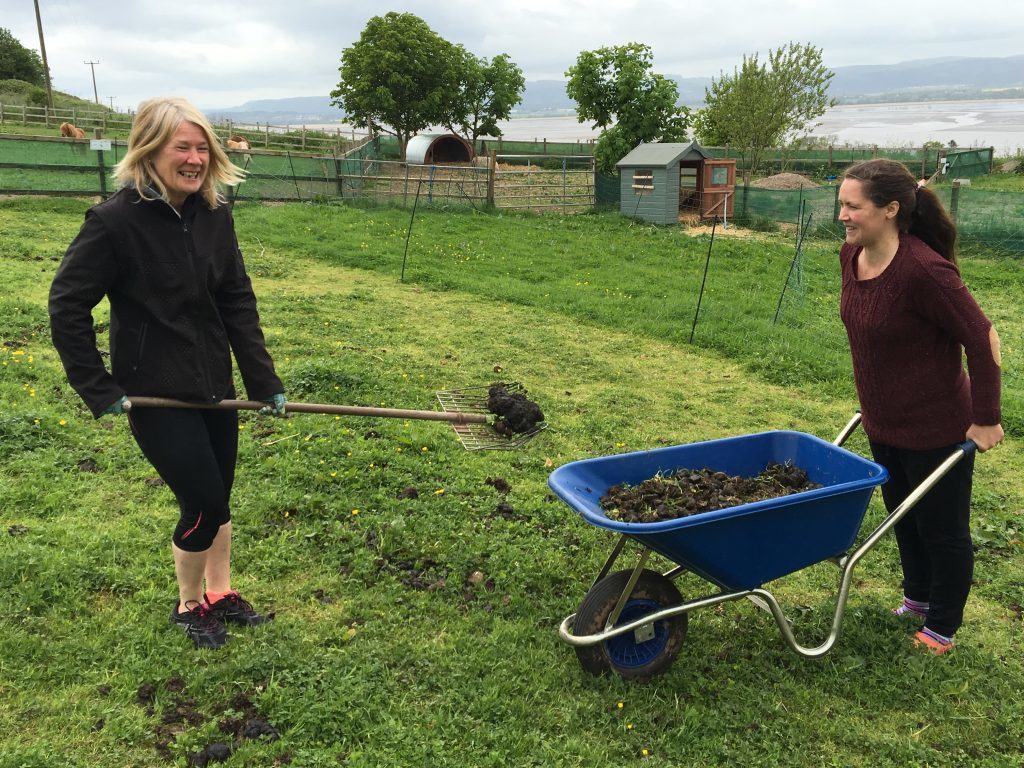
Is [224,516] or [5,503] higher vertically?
[224,516]

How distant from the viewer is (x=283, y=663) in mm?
3082

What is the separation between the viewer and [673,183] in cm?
1923

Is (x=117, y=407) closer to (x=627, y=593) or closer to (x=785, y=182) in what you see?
(x=627, y=593)

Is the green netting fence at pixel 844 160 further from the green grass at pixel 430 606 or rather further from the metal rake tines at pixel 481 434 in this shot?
the metal rake tines at pixel 481 434

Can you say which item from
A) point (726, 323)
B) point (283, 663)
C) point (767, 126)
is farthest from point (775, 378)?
point (767, 126)

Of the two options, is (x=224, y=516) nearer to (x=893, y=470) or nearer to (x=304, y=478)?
(x=304, y=478)

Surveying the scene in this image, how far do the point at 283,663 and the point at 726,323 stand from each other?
711cm

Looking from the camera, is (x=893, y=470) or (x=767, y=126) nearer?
(x=893, y=470)

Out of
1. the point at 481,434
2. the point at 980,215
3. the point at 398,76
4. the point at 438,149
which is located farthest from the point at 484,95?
the point at 481,434

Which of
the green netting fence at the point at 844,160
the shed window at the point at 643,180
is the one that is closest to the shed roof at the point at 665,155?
the shed window at the point at 643,180

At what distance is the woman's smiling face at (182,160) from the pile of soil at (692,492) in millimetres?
1941

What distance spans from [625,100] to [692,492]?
81.1ft

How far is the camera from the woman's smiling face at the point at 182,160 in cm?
265

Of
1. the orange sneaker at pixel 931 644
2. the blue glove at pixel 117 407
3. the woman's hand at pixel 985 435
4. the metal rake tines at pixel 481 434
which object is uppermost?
the blue glove at pixel 117 407
